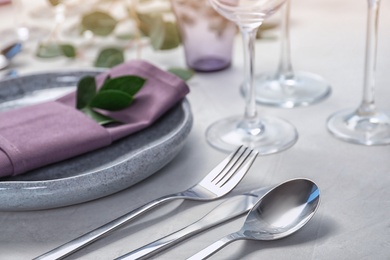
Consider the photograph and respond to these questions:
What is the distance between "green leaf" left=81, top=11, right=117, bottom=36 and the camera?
1.12 meters

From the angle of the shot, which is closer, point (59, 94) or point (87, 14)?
point (59, 94)

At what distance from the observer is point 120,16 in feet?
4.33

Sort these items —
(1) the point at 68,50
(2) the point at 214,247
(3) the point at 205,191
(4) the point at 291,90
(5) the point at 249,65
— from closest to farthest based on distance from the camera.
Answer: (2) the point at 214,247 < (3) the point at 205,191 < (5) the point at 249,65 < (4) the point at 291,90 < (1) the point at 68,50

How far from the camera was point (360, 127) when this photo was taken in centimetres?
83

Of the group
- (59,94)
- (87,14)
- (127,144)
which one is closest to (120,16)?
(87,14)

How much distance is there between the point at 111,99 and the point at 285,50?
0.30 meters

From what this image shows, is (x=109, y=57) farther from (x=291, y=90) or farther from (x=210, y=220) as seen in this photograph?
(x=210, y=220)

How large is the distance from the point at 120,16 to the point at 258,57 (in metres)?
0.33

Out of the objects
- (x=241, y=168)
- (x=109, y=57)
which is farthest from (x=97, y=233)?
(x=109, y=57)

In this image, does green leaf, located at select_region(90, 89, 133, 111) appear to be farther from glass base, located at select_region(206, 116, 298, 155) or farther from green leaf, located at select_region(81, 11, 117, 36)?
green leaf, located at select_region(81, 11, 117, 36)

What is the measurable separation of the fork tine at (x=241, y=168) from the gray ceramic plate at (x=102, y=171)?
0.06m

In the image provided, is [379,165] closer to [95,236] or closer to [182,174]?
[182,174]

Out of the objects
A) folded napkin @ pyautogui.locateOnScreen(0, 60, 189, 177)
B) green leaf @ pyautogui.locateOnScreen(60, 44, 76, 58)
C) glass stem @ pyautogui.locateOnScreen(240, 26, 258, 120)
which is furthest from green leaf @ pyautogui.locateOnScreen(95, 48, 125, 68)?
glass stem @ pyautogui.locateOnScreen(240, 26, 258, 120)

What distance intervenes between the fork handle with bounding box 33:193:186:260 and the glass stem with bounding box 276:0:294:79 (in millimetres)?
379
